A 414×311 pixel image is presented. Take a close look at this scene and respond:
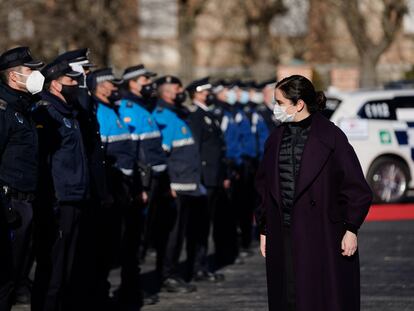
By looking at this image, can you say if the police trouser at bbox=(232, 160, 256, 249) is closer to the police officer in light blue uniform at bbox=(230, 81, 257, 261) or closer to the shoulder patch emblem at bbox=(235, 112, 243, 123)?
the police officer in light blue uniform at bbox=(230, 81, 257, 261)

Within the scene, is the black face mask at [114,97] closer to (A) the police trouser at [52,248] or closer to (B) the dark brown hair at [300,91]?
(A) the police trouser at [52,248]

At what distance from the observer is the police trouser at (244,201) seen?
625 inches

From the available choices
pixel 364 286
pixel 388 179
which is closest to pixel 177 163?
pixel 364 286

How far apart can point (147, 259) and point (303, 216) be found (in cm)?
764

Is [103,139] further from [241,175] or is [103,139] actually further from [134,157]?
[241,175]

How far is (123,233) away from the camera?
37.9 feet

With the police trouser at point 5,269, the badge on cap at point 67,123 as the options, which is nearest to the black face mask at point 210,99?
the badge on cap at point 67,123

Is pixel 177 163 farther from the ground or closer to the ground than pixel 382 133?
farther from the ground

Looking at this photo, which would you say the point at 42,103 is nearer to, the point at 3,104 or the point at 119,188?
the point at 3,104

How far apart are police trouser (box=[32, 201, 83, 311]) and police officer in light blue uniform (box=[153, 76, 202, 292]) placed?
2842 millimetres

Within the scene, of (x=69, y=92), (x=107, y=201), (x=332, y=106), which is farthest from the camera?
(x=332, y=106)

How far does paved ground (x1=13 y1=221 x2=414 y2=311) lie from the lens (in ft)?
37.0

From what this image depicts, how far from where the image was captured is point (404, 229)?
17.9 meters

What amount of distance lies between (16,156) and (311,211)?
6.76 feet
